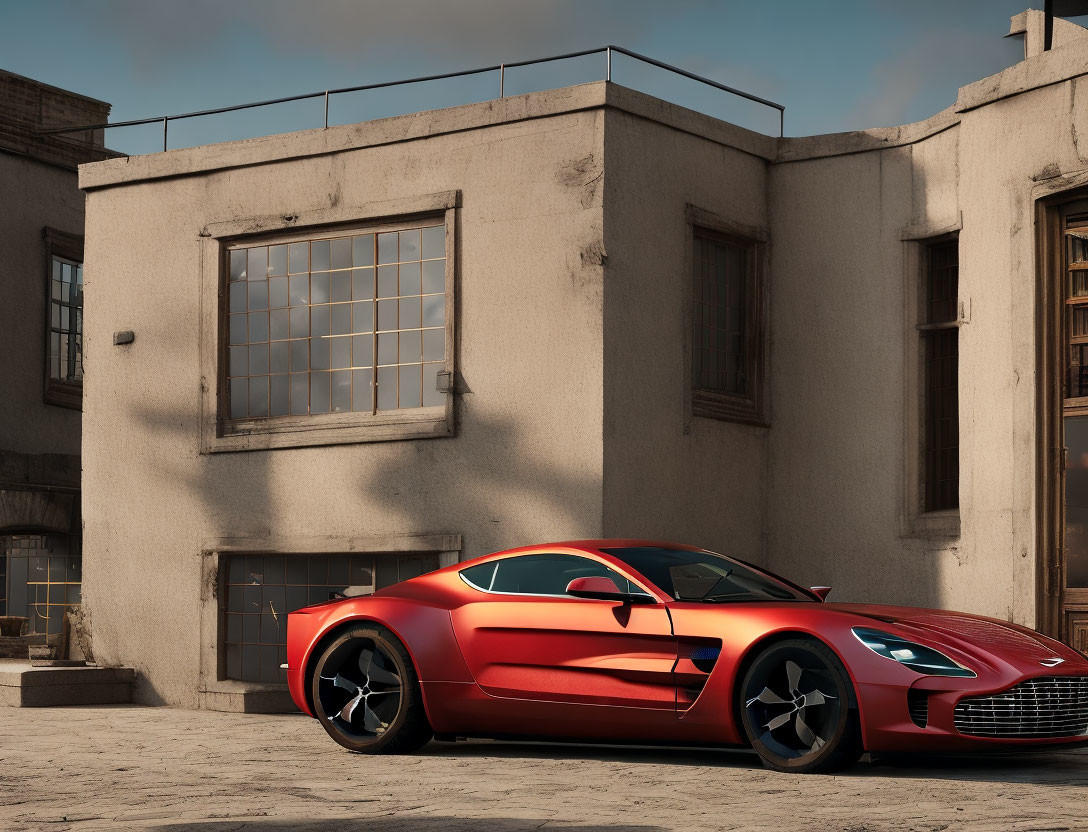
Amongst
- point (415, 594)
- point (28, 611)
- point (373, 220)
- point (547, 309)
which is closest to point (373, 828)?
point (415, 594)

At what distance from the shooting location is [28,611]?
17.9m

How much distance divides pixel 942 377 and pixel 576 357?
329 centimetres

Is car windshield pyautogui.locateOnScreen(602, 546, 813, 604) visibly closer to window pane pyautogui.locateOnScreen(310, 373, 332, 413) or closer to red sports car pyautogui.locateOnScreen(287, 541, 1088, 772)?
red sports car pyautogui.locateOnScreen(287, 541, 1088, 772)

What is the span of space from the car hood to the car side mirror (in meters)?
1.07

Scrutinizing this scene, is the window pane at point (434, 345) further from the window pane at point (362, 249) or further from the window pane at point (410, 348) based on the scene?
the window pane at point (362, 249)

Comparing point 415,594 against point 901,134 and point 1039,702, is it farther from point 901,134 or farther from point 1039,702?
point 901,134

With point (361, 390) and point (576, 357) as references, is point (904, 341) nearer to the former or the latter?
point (576, 357)

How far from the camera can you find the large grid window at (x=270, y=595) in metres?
13.9

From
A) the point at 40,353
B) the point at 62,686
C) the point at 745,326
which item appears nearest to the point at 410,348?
the point at 745,326

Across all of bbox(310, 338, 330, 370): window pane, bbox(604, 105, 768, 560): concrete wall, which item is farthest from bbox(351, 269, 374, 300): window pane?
bbox(604, 105, 768, 560): concrete wall

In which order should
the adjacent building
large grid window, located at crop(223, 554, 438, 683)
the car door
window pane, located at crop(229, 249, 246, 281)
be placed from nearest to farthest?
the car door < large grid window, located at crop(223, 554, 438, 683) < window pane, located at crop(229, 249, 246, 281) < the adjacent building

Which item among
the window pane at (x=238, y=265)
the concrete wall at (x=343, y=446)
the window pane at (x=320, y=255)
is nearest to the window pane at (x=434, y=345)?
the concrete wall at (x=343, y=446)

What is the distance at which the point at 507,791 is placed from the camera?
24.1ft

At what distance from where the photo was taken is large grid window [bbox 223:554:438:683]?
1390cm
